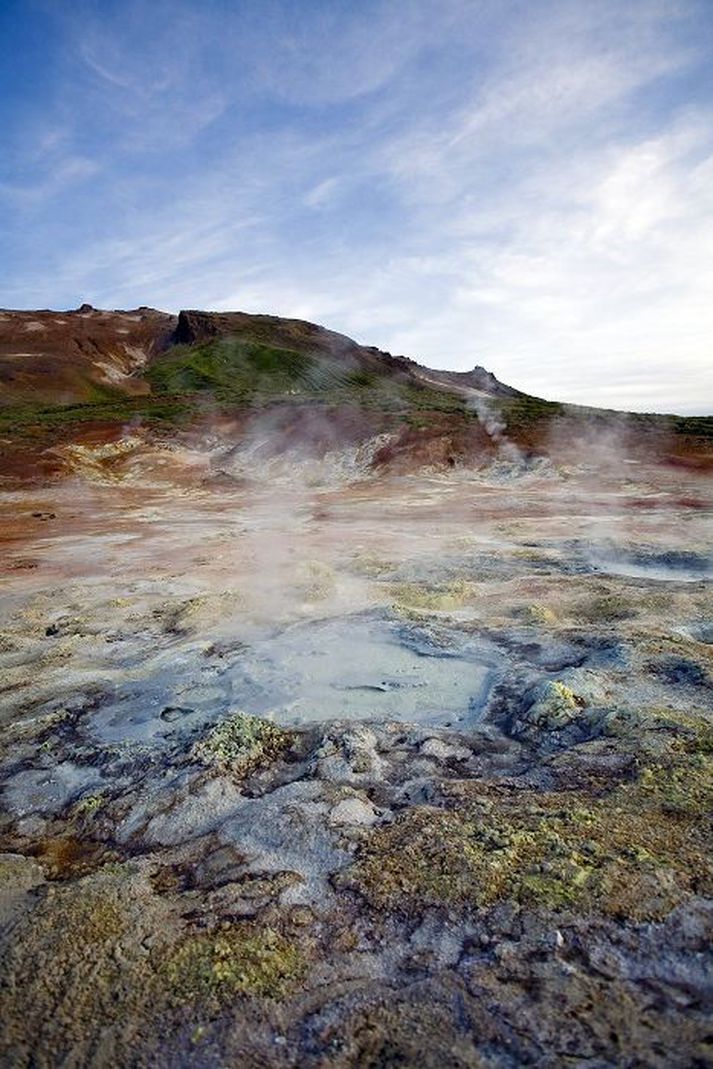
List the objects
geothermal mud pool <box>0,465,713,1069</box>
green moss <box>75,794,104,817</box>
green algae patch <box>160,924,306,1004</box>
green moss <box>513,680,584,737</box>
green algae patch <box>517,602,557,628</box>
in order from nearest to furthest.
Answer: geothermal mud pool <box>0,465,713,1069</box>
green algae patch <box>160,924,306,1004</box>
green moss <box>75,794,104,817</box>
green moss <box>513,680,584,737</box>
green algae patch <box>517,602,557,628</box>

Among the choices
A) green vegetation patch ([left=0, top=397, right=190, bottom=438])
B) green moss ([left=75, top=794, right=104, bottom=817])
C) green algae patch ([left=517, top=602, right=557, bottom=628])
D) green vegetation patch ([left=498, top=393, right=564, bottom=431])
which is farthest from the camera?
green vegetation patch ([left=0, top=397, right=190, bottom=438])

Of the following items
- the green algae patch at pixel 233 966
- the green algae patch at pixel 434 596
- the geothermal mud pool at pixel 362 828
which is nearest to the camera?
the geothermal mud pool at pixel 362 828

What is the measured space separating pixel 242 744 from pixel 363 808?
1.14 metres

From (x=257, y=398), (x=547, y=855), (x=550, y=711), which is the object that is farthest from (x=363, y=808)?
(x=257, y=398)

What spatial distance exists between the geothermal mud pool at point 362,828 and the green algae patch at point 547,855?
0.05ft

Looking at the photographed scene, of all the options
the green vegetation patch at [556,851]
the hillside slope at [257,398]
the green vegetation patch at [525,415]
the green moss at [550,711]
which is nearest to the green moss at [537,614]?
the green moss at [550,711]

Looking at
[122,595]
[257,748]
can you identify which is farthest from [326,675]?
[122,595]

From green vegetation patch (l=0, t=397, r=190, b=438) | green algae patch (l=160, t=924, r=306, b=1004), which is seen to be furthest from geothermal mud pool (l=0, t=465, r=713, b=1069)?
green vegetation patch (l=0, t=397, r=190, b=438)

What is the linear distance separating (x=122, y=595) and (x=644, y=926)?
8044 millimetres

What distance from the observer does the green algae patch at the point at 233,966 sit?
2438 mm

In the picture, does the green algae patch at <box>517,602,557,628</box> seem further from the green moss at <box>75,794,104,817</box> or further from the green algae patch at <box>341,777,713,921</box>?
the green moss at <box>75,794,104,817</box>

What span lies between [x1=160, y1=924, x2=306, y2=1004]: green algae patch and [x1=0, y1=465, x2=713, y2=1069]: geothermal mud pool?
0.04ft

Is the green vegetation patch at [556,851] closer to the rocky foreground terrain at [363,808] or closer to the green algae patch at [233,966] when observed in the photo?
the rocky foreground terrain at [363,808]

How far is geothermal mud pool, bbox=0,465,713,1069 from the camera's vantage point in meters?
2.29
